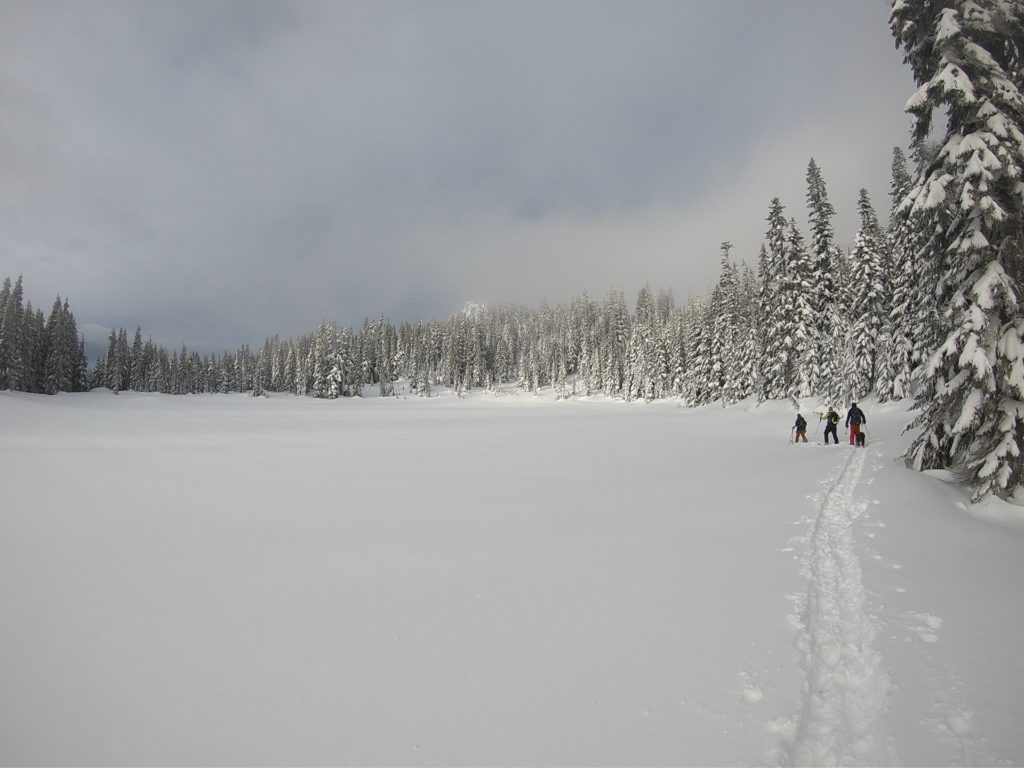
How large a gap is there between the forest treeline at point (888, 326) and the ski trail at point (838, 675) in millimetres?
6342

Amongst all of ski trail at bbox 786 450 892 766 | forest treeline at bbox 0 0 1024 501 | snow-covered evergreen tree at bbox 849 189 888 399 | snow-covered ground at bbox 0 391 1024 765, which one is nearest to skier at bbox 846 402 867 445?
forest treeline at bbox 0 0 1024 501

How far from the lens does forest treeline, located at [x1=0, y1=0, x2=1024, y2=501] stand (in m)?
9.74

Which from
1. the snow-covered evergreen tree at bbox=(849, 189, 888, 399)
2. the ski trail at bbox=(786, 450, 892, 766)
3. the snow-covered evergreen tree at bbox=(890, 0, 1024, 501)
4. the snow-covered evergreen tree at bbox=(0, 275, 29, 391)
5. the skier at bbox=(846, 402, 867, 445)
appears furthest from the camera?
the snow-covered evergreen tree at bbox=(0, 275, 29, 391)

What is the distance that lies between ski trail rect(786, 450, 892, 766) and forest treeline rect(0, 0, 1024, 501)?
6.34 m

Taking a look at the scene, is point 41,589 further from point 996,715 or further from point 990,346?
point 990,346

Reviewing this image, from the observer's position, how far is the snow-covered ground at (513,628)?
3.40 metres

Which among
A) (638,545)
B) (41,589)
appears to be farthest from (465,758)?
(41,589)

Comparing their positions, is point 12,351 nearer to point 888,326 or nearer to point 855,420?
point 855,420

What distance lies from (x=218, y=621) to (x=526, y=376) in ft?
371

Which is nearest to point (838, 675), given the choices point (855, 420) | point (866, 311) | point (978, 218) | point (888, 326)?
point (978, 218)

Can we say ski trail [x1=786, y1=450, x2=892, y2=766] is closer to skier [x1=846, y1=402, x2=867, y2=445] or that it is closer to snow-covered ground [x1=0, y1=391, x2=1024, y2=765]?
snow-covered ground [x1=0, y1=391, x2=1024, y2=765]

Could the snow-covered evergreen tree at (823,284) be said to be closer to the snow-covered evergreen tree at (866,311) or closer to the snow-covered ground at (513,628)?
the snow-covered evergreen tree at (866,311)

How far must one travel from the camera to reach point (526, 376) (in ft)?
387

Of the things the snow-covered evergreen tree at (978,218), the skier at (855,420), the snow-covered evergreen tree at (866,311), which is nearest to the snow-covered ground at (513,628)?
the snow-covered evergreen tree at (978,218)
